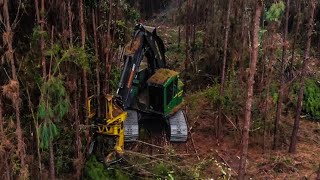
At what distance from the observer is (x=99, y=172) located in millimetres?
11109

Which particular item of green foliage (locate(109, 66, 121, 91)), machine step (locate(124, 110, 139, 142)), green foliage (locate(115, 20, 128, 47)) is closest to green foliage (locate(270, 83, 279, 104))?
machine step (locate(124, 110, 139, 142))

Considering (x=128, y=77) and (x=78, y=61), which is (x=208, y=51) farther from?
(x=78, y=61)

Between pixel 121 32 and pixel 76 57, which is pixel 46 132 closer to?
pixel 76 57

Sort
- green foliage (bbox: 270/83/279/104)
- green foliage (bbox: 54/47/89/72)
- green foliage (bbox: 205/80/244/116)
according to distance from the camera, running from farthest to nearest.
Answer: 1. green foliage (bbox: 270/83/279/104)
2. green foliage (bbox: 205/80/244/116)
3. green foliage (bbox: 54/47/89/72)

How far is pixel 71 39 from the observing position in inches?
385

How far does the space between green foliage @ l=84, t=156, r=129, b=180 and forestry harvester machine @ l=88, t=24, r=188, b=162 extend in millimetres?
266

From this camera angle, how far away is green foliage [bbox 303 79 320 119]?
1719 centimetres

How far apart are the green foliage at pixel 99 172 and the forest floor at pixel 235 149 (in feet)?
6.71

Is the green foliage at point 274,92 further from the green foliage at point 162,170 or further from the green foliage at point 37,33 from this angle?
the green foliage at point 37,33

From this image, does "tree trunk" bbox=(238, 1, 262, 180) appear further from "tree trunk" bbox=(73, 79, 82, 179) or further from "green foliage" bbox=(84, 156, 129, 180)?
"tree trunk" bbox=(73, 79, 82, 179)

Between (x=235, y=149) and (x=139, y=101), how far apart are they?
11.5ft

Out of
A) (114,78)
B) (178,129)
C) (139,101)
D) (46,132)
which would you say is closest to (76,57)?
(46,132)

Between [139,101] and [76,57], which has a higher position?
[76,57]

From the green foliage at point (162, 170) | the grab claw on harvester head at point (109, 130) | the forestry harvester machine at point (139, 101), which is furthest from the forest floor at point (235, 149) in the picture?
the grab claw on harvester head at point (109, 130)
